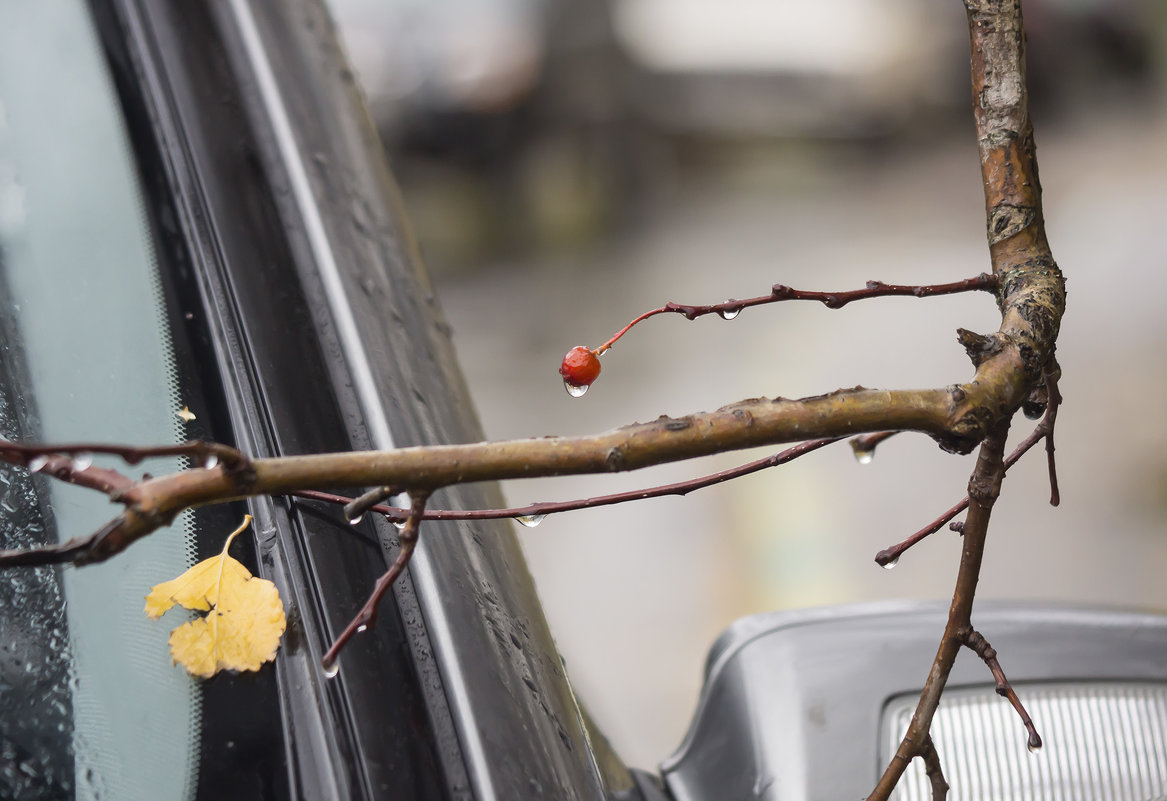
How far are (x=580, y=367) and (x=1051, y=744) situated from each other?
0.64 m

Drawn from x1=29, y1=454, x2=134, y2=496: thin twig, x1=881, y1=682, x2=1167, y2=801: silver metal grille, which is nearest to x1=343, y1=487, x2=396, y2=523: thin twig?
x1=29, y1=454, x2=134, y2=496: thin twig

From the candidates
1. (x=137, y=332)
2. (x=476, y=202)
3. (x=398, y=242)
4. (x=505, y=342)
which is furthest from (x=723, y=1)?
(x=137, y=332)

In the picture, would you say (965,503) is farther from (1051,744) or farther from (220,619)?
(220,619)

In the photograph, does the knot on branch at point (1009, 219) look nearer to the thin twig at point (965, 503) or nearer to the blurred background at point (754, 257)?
the thin twig at point (965, 503)

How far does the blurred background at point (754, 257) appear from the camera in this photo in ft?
10.4

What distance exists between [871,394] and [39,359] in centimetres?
72

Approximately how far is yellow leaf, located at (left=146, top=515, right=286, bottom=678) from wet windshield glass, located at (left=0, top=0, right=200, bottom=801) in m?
0.02

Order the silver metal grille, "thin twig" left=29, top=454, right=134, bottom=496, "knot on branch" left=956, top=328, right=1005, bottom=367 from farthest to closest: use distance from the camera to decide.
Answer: the silver metal grille
"knot on branch" left=956, top=328, right=1005, bottom=367
"thin twig" left=29, top=454, right=134, bottom=496

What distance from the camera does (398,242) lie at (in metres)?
1.24

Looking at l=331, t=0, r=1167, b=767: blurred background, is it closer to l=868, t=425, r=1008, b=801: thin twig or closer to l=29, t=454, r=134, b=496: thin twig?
l=868, t=425, r=1008, b=801: thin twig

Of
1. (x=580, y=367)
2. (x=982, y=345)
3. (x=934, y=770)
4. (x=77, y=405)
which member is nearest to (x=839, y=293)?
(x=982, y=345)

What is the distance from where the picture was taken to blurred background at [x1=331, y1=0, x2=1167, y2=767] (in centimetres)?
318

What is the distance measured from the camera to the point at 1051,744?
968 mm

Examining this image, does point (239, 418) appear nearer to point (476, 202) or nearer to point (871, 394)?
point (871, 394)
